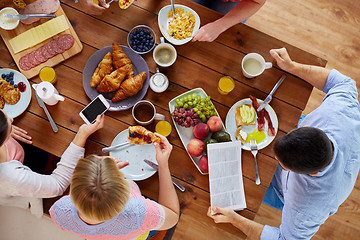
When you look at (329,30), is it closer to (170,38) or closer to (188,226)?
(170,38)

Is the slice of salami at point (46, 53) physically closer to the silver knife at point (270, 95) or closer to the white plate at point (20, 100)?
the white plate at point (20, 100)

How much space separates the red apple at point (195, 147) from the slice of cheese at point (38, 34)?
1.07 m

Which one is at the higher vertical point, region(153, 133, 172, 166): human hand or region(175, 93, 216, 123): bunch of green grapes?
region(175, 93, 216, 123): bunch of green grapes

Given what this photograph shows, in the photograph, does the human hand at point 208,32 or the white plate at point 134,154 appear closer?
the white plate at point 134,154

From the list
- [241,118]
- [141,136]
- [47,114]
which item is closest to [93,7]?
[47,114]

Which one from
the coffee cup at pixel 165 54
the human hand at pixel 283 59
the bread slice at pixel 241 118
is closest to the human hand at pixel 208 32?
the coffee cup at pixel 165 54

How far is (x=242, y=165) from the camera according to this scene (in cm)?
176

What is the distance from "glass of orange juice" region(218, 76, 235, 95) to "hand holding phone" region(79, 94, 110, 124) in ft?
2.28

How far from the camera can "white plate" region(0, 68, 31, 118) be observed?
172cm

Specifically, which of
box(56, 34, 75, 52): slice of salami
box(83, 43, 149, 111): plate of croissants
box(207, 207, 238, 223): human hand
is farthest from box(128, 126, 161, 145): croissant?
box(56, 34, 75, 52): slice of salami

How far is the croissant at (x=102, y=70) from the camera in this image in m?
1.74

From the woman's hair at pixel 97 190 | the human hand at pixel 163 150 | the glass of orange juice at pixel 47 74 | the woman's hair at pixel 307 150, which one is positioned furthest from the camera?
the glass of orange juice at pixel 47 74

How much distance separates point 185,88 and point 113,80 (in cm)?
45

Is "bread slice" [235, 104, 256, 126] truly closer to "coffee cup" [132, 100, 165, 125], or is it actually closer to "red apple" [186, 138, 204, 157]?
"red apple" [186, 138, 204, 157]
